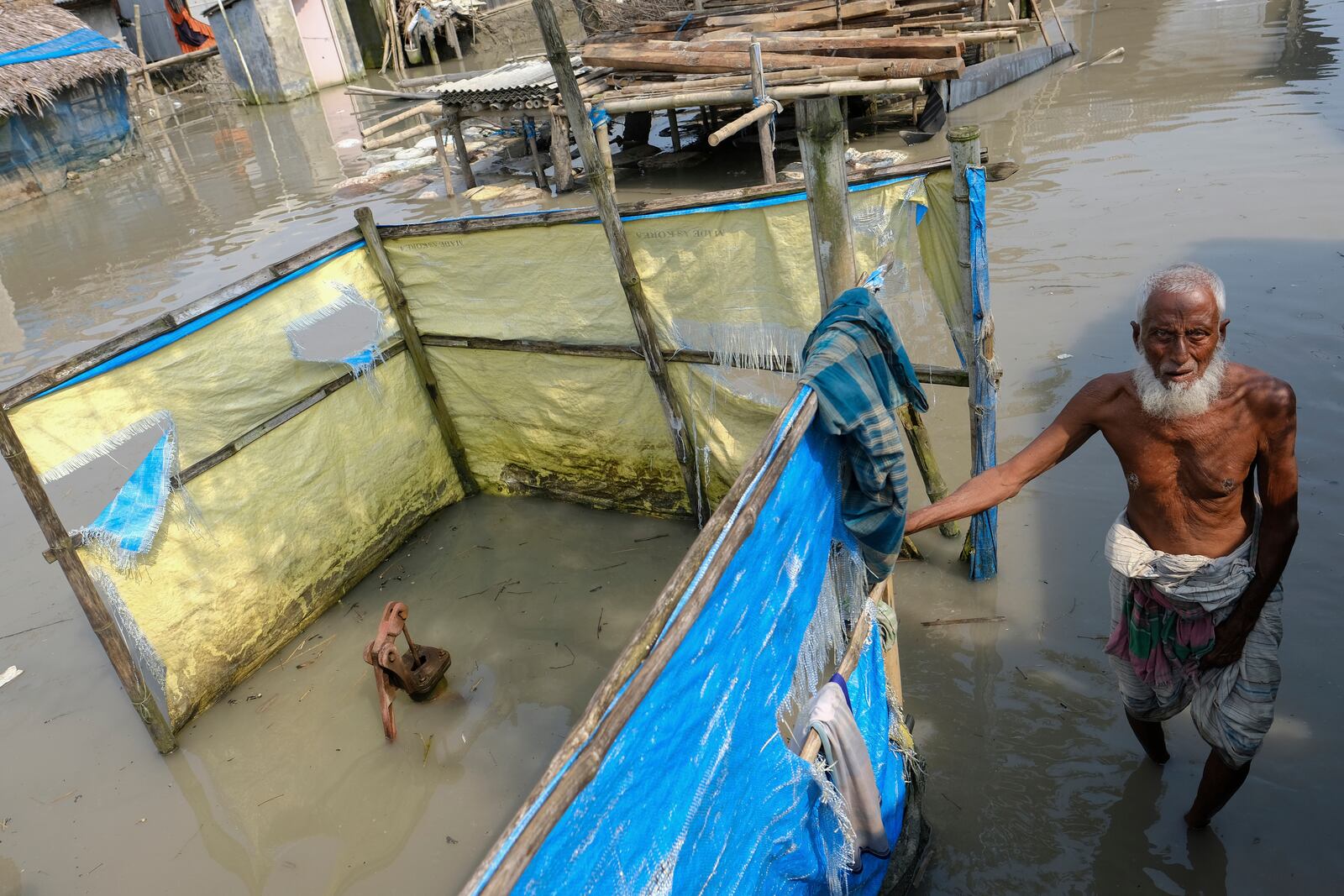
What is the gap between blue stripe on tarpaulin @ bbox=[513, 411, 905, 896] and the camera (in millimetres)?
1508

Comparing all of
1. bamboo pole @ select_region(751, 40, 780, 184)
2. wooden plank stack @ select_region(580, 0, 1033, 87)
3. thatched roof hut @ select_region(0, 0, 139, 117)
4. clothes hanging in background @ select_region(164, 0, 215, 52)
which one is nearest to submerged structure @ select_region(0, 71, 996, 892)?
bamboo pole @ select_region(751, 40, 780, 184)

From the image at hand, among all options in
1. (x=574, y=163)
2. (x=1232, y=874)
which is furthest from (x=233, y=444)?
(x=574, y=163)

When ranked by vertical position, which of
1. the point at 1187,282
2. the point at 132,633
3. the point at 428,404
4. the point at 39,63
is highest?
the point at 39,63

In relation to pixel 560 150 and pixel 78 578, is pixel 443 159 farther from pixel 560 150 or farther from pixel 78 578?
pixel 78 578

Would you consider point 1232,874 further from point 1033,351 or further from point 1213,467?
point 1033,351

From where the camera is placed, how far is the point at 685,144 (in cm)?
1337

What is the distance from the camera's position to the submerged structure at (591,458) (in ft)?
5.84

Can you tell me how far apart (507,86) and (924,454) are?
27.6 feet

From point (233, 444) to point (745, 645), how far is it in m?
3.70

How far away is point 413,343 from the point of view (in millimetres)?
5539

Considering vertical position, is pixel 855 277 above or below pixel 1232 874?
above

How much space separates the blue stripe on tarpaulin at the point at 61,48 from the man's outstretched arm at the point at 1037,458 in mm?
20063

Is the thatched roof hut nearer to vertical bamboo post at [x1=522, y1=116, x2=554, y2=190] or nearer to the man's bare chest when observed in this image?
vertical bamboo post at [x1=522, y1=116, x2=554, y2=190]

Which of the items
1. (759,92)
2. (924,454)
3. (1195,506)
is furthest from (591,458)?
(759,92)
